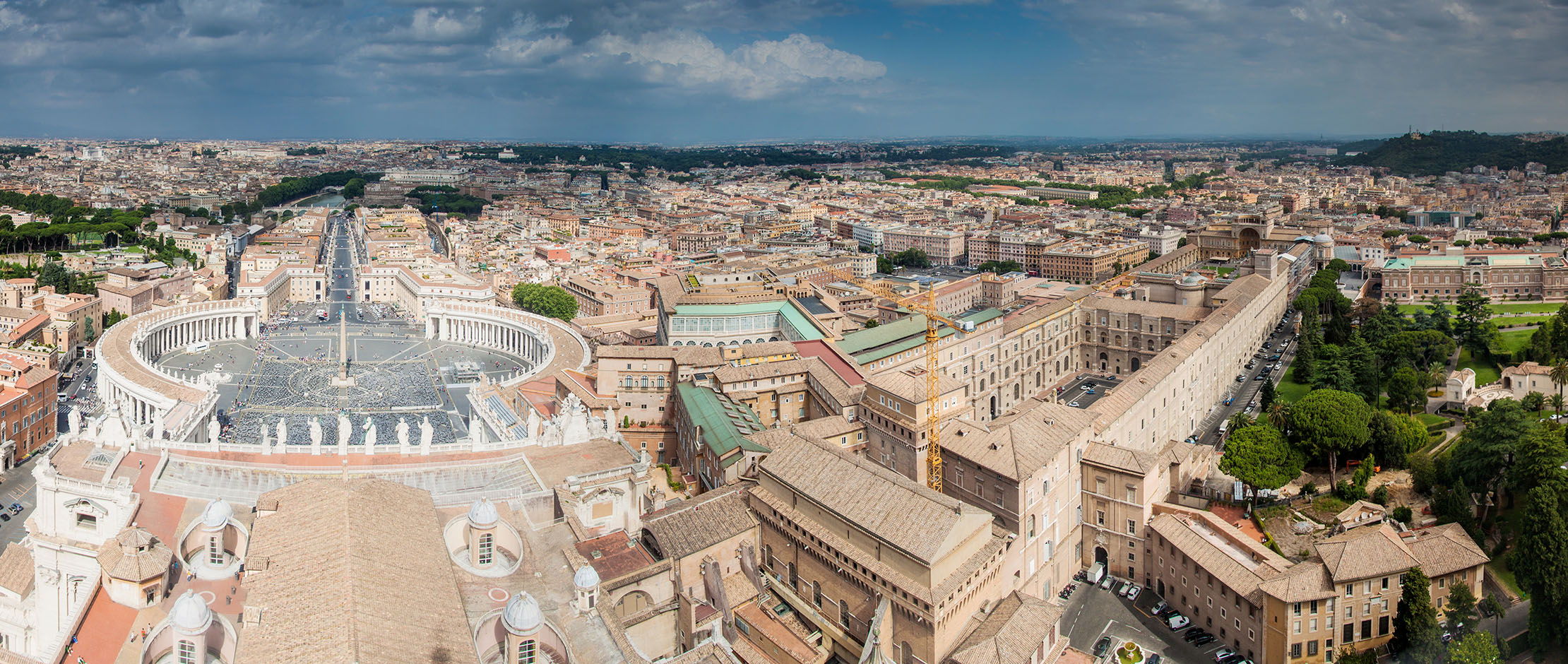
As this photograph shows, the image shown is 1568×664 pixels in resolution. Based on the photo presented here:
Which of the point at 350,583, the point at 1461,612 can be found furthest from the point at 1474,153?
the point at 350,583

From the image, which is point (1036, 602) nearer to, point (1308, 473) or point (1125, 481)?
point (1125, 481)

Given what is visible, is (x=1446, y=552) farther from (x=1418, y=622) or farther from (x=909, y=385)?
(x=909, y=385)

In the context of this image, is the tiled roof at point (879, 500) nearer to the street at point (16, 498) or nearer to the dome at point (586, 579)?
the dome at point (586, 579)

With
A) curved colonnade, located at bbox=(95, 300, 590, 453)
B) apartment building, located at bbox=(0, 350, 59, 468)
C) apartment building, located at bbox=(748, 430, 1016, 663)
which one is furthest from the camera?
apartment building, located at bbox=(0, 350, 59, 468)

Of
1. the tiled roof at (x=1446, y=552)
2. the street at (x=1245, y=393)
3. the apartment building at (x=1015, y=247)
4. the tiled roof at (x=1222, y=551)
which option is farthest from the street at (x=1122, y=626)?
the apartment building at (x=1015, y=247)

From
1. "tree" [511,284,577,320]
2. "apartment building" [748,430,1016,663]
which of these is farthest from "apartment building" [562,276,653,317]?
"apartment building" [748,430,1016,663]

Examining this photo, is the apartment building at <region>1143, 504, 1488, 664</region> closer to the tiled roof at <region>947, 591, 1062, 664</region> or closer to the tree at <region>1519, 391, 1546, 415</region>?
the tiled roof at <region>947, 591, 1062, 664</region>

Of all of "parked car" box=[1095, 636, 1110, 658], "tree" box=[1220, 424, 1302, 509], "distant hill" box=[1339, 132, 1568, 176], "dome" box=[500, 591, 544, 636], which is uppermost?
"distant hill" box=[1339, 132, 1568, 176]
